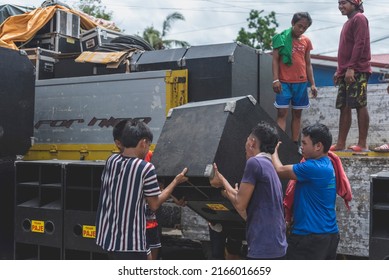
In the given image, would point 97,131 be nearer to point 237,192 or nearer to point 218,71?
point 218,71

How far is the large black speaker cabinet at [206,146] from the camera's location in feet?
11.6

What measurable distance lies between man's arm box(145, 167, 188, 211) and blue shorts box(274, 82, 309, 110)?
7.38 feet

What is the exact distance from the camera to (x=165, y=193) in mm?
3512

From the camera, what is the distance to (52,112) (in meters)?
6.19

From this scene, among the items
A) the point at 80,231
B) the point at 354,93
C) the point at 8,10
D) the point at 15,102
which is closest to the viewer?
the point at 80,231

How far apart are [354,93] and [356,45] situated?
45cm

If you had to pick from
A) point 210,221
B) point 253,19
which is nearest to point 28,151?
point 210,221

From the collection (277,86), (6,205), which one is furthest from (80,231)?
(277,86)

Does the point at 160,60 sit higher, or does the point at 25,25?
the point at 25,25

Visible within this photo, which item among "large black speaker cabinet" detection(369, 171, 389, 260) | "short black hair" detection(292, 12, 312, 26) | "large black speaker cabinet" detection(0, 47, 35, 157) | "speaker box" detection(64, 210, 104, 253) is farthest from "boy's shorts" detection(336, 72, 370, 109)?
"large black speaker cabinet" detection(0, 47, 35, 157)

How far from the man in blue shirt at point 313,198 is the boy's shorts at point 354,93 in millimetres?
1537

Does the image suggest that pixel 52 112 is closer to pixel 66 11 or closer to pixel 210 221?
pixel 66 11

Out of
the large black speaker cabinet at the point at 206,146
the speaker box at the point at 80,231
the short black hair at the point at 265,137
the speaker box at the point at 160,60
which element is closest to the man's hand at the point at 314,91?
the speaker box at the point at 160,60

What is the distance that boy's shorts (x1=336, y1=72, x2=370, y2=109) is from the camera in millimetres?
5008
